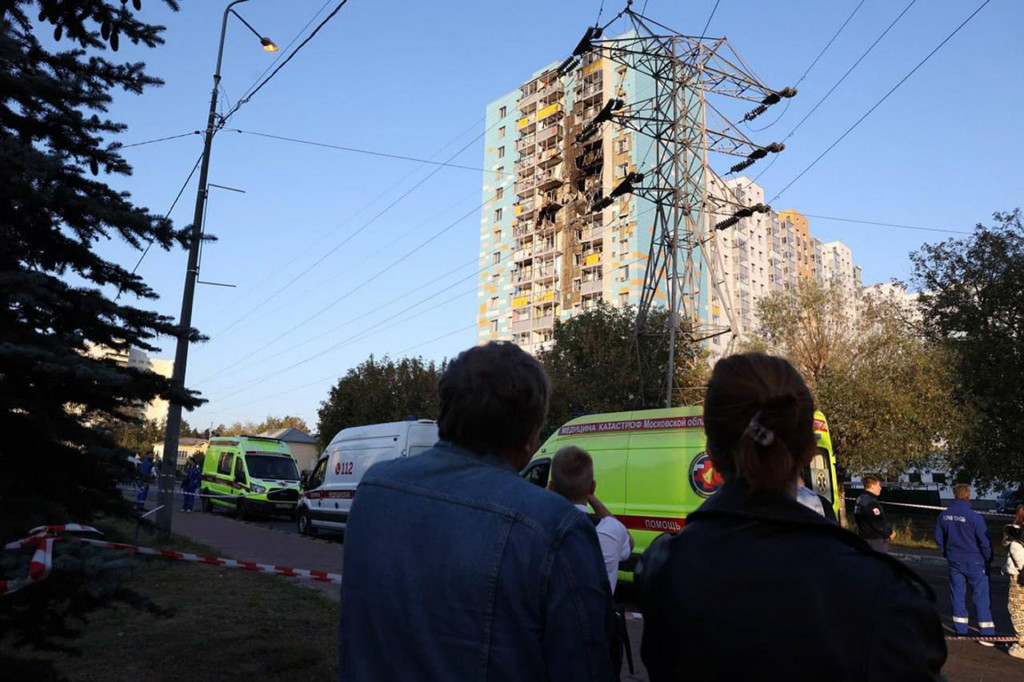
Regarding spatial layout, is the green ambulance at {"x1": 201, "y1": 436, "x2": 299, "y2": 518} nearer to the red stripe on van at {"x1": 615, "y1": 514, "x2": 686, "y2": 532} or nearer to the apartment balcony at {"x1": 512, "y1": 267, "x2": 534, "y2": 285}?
the red stripe on van at {"x1": 615, "y1": 514, "x2": 686, "y2": 532}

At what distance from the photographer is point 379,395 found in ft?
147

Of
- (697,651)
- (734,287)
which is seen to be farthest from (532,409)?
Answer: (734,287)

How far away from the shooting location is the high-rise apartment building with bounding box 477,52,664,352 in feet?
209

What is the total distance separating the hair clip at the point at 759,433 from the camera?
1.62m

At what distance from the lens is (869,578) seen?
143 centimetres

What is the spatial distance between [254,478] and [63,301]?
2199 cm

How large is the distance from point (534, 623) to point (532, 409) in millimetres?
542

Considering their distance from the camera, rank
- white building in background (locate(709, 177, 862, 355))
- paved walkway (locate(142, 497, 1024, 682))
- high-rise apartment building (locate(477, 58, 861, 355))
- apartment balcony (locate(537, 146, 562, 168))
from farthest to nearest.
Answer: white building in background (locate(709, 177, 862, 355)) → apartment balcony (locate(537, 146, 562, 168)) → high-rise apartment building (locate(477, 58, 861, 355)) → paved walkway (locate(142, 497, 1024, 682))

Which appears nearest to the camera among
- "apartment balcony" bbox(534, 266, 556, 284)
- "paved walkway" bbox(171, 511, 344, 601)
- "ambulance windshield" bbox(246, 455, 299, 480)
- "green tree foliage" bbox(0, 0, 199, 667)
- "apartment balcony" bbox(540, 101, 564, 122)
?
"green tree foliage" bbox(0, 0, 199, 667)

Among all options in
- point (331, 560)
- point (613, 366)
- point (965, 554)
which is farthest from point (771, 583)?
point (613, 366)

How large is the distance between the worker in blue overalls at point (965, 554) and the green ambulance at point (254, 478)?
19.8 m

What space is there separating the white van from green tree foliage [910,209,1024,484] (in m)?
16.9

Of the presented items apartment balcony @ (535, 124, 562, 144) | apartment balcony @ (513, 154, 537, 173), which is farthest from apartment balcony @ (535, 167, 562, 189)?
apartment balcony @ (535, 124, 562, 144)

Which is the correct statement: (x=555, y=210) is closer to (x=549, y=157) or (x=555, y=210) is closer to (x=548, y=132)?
(x=549, y=157)
